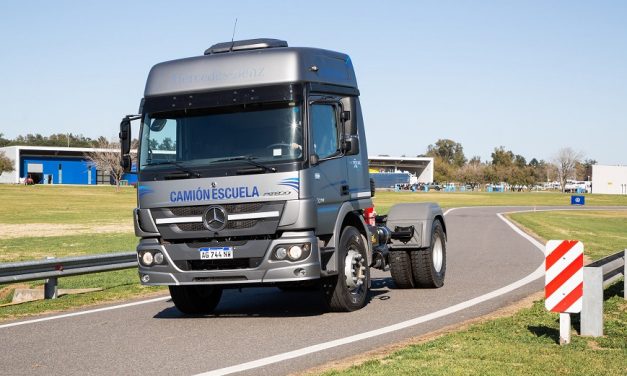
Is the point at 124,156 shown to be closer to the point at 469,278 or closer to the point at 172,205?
the point at 172,205

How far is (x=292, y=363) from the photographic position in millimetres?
7078

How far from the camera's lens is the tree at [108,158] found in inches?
4416

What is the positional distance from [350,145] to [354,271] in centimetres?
160

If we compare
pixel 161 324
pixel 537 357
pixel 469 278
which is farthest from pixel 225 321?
pixel 469 278

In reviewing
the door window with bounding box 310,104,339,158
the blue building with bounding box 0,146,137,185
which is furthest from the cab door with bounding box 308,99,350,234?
the blue building with bounding box 0,146,137,185

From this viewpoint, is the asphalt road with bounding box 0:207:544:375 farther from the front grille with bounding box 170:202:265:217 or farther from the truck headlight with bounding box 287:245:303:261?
the front grille with bounding box 170:202:265:217

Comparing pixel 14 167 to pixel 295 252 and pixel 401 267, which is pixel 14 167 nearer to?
pixel 401 267

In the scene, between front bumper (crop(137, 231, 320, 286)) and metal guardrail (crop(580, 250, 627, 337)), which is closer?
metal guardrail (crop(580, 250, 627, 337))

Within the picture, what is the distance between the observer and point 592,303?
8.11 m

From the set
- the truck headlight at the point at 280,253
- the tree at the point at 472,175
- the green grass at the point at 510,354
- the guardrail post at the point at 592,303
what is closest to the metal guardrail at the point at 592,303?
the guardrail post at the point at 592,303

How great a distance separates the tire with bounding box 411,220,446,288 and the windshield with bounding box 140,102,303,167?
3.95 metres

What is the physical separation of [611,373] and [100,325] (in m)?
5.63

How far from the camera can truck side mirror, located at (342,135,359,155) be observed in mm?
9781

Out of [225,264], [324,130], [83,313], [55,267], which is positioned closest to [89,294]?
[55,267]
